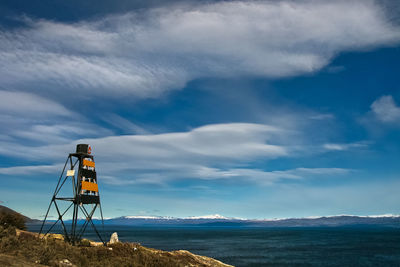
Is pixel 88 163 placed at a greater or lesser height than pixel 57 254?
greater

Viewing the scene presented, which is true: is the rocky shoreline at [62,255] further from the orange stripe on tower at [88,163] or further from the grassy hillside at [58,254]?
the orange stripe on tower at [88,163]

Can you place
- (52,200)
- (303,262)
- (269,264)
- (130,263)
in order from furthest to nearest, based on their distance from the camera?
(303,262) → (269,264) → (52,200) → (130,263)

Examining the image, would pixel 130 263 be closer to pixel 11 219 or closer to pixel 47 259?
pixel 47 259

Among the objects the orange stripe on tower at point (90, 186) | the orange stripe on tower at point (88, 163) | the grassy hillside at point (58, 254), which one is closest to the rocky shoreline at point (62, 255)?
the grassy hillside at point (58, 254)

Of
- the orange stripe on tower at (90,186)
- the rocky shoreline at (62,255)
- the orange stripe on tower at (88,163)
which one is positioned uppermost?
the orange stripe on tower at (88,163)

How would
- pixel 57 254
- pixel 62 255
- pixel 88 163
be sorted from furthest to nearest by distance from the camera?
pixel 88 163, pixel 62 255, pixel 57 254

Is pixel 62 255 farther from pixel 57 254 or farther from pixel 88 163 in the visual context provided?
pixel 88 163

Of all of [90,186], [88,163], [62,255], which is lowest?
[62,255]

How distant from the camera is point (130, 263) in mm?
19594

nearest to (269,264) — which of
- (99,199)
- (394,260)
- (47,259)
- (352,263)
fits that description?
(352,263)

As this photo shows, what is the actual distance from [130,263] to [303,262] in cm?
4905

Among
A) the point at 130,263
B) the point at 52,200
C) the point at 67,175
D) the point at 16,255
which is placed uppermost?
the point at 67,175

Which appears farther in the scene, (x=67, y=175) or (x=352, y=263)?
(x=352, y=263)

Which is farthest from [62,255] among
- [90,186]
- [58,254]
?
[90,186]
